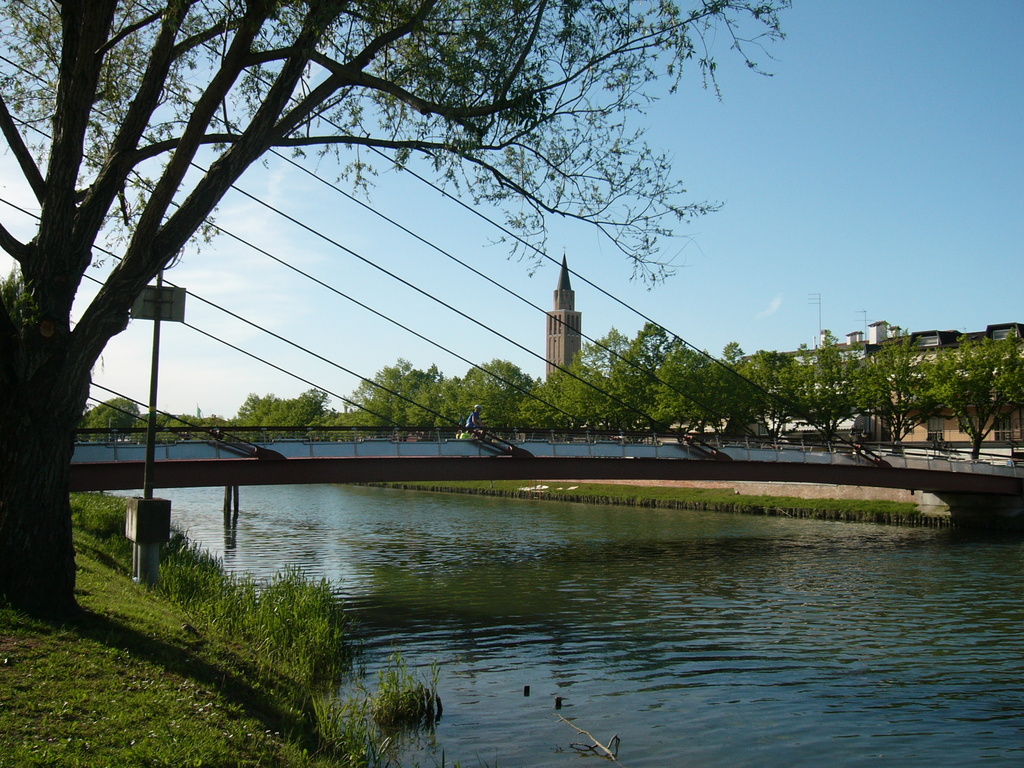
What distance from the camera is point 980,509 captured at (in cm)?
4156

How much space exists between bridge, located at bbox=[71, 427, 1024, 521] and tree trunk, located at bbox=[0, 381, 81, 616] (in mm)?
11615

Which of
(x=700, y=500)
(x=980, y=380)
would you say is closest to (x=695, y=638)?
(x=700, y=500)

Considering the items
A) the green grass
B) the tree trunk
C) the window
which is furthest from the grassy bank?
the tree trunk

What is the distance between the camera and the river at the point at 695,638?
36.3 feet

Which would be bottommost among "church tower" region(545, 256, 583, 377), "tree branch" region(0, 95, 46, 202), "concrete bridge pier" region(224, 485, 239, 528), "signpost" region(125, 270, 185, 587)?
"concrete bridge pier" region(224, 485, 239, 528)

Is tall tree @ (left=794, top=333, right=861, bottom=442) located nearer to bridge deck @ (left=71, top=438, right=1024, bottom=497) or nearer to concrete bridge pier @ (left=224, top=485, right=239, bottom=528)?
bridge deck @ (left=71, top=438, right=1024, bottom=497)

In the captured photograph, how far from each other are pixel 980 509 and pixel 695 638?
30462 millimetres

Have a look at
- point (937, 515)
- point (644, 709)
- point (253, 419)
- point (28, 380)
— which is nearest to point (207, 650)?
point (28, 380)

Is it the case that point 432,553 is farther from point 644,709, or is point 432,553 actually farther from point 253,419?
point 253,419

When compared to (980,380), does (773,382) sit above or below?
above

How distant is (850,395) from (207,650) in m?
59.6

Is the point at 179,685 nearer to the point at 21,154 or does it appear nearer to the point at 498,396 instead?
the point at 21,154

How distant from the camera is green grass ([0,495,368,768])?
709 cm

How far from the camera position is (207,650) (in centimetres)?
1077
